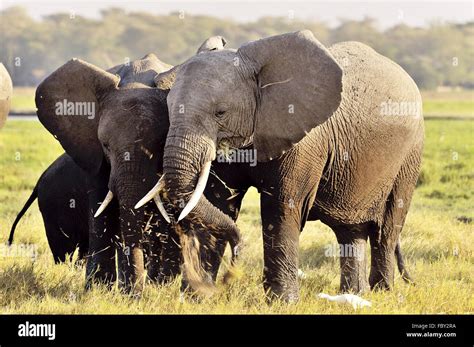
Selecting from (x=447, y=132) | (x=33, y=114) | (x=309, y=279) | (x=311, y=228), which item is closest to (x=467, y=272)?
(x=309, y=279)

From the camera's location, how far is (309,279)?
8.50m

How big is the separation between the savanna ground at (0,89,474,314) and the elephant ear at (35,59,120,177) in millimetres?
924

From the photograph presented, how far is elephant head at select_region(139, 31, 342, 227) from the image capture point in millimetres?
6613

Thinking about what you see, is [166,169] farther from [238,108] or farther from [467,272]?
[467,272]

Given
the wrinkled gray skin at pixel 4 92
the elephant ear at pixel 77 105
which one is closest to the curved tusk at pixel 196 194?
the elephant ear at pixel 77 105


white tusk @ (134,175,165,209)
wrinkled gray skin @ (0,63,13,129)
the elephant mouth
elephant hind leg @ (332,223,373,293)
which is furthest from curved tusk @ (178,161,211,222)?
elephant hind leg @ (332,223,373,293)

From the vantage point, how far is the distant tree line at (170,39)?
2628 inches

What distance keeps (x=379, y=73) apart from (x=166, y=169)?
234 centimetres

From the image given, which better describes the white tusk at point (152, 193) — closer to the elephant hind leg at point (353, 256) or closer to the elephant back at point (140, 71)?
the elephant back at point (140, 71)

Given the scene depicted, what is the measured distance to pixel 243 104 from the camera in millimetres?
6953

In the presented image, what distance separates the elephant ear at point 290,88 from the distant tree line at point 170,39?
55290 millimetres

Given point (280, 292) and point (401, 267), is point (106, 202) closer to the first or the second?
point (280, 292)

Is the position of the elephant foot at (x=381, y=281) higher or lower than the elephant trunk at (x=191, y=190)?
lower

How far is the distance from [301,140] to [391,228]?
1.72m
